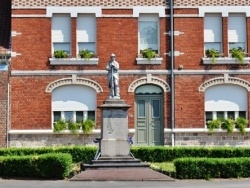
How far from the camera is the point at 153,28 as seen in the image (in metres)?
30.7

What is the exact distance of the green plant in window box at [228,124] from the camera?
2964 cm

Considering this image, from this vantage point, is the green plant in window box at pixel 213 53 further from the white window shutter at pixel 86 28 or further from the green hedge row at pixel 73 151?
the green hedge row at pixel 73 151

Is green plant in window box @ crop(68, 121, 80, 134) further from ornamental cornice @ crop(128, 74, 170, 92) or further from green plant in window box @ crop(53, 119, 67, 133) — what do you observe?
ornamental cornice @ crop(128, 74, 170, 92)

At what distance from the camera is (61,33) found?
30281 millimetres

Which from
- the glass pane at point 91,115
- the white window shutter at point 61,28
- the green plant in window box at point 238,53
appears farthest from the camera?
the white window shutter at point 61,28

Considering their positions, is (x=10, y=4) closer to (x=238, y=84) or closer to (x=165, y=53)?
(x=165, y=53)

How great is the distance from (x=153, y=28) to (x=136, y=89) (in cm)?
309

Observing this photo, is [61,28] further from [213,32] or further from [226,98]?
[226,98]

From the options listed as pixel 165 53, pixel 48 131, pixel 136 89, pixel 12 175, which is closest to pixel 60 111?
pixel 48 131

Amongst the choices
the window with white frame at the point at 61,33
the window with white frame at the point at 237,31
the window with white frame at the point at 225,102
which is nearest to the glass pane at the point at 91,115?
the window with white frame at the point at 61,33

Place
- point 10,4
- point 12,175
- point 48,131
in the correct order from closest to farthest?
point 12,175
point 48,131
point 10,4

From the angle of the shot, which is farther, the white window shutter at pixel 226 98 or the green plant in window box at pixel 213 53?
the white window shutter at pixel 226 98

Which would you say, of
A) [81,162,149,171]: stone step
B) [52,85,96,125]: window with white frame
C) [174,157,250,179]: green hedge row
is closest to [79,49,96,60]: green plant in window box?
[52,85,96,125]: window with white frame

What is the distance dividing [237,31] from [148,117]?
5.94 m
